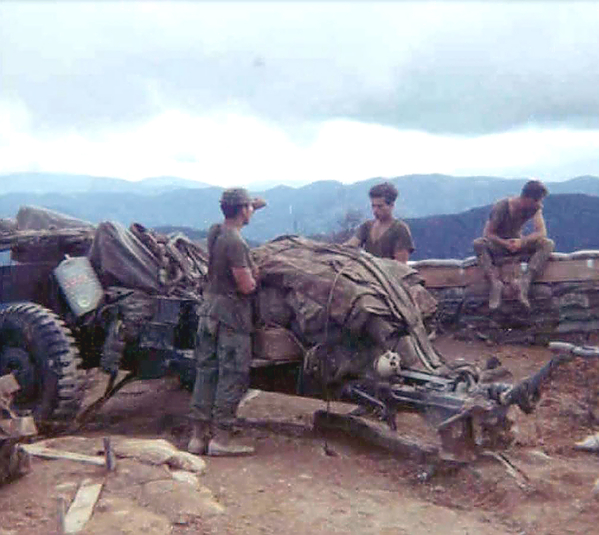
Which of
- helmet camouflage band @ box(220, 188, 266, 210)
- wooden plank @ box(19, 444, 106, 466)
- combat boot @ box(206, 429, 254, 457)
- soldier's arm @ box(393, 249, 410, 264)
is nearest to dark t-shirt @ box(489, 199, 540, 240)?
soldier's arm @ box(393, 249, 410, 264)

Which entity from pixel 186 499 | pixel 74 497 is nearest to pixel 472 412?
pixel 186 499

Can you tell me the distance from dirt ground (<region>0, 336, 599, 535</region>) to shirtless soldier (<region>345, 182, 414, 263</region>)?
175cm

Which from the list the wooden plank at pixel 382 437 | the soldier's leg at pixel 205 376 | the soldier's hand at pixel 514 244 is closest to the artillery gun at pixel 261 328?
the wooden plank at pixel 382 437

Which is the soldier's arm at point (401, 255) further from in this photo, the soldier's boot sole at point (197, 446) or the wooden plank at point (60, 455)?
the wooden plank at point (60, 455)

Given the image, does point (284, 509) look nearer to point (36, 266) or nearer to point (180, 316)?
point (180, 316)

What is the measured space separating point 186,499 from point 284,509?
62cm

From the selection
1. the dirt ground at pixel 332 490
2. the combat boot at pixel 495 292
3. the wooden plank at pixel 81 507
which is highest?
the combat boot at pixel 495 292

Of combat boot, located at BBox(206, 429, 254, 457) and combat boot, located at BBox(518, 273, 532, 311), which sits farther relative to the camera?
combat boot, located at BBox(518, 273, 532, 311)

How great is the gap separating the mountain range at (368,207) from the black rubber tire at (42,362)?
12.5m

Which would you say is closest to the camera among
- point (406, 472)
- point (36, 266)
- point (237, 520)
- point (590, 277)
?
point (237, 520)

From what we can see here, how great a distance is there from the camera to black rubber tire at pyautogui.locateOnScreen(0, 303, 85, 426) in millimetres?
6938

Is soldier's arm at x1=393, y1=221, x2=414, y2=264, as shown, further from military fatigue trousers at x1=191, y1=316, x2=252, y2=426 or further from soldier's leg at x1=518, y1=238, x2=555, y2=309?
military fatigue trousers at x1=191, y1=316, x2=252, y2=426

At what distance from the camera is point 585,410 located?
7.01 metres

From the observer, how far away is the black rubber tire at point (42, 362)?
22.8 ft
